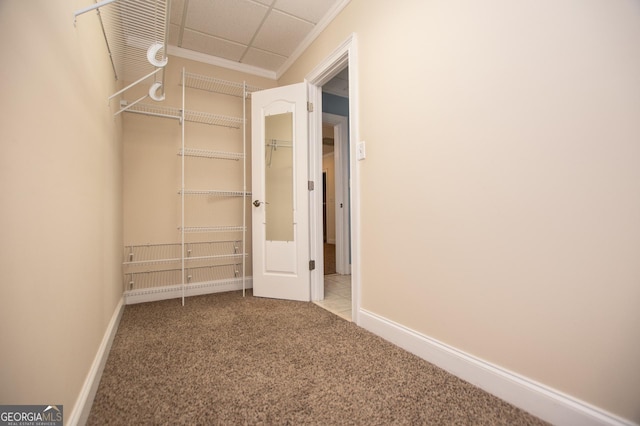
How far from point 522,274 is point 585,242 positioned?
0.23 meters

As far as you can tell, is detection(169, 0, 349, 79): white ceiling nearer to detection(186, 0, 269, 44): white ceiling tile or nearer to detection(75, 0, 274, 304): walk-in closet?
detection(186, 0, 269, 44): white ceiling tile

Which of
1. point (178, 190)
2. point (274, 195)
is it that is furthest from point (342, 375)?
point (178, 190)

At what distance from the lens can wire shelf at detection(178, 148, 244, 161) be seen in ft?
9.13

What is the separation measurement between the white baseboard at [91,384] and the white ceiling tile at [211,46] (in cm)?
247

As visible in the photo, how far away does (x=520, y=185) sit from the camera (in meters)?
1.10

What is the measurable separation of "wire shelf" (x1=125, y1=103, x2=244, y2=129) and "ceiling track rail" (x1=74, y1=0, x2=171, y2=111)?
25.8 inches

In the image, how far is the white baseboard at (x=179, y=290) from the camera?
2.54 metres

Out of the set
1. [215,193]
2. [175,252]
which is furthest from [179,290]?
[215,193]

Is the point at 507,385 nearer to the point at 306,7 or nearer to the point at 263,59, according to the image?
the point at 306,7

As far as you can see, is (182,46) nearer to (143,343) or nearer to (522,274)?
(143,343)

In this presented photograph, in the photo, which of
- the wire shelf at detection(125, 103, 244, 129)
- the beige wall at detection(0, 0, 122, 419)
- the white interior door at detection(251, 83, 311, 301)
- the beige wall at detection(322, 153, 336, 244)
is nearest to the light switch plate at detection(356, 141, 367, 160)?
the white interior door at detection(251, 83, 311, 301)

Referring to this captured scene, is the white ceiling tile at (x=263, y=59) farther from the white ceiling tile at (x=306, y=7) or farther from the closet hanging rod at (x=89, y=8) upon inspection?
the closet hanging rod at (x=89, y=8)

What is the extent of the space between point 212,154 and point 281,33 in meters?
1.34

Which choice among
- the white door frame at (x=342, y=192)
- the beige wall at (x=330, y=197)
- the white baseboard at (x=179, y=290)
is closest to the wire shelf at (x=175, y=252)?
the white baseboard at (x=179, y=290)
